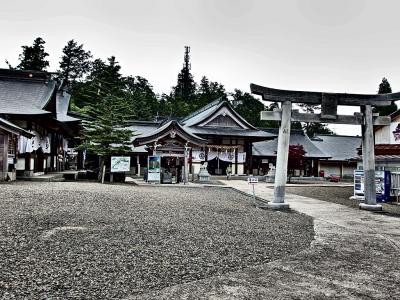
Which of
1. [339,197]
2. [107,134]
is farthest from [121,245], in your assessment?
[107,134]

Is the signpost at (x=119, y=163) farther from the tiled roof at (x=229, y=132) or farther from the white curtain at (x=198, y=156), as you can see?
the white curtain at (x=198, y=156)

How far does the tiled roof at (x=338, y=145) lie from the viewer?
147ft

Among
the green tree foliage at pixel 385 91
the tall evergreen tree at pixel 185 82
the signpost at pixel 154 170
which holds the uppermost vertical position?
the tall evergreen tree at pixel 185 82

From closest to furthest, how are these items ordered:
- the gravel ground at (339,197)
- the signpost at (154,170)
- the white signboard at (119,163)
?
the gravel ground at (339,197)
the white signboard at (119,163)
the signpost at (154,170)

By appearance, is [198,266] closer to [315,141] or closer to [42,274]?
[42,274]

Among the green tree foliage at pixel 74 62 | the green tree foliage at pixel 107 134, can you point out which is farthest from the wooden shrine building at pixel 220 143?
the green tree foliage at pixel 74 62

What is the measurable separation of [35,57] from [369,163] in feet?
183

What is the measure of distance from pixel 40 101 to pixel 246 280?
70.2 ft

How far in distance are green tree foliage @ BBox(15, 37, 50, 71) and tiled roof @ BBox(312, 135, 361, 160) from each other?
4374 cm

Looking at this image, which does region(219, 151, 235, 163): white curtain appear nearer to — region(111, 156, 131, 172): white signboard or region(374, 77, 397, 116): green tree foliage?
region(111, 156, 131, 172): white signboard

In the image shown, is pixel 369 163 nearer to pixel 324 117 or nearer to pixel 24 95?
pixel 324 117

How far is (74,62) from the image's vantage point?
245ft

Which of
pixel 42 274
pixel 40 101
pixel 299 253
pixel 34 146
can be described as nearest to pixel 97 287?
pixel 42 274

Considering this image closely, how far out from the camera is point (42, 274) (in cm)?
408
